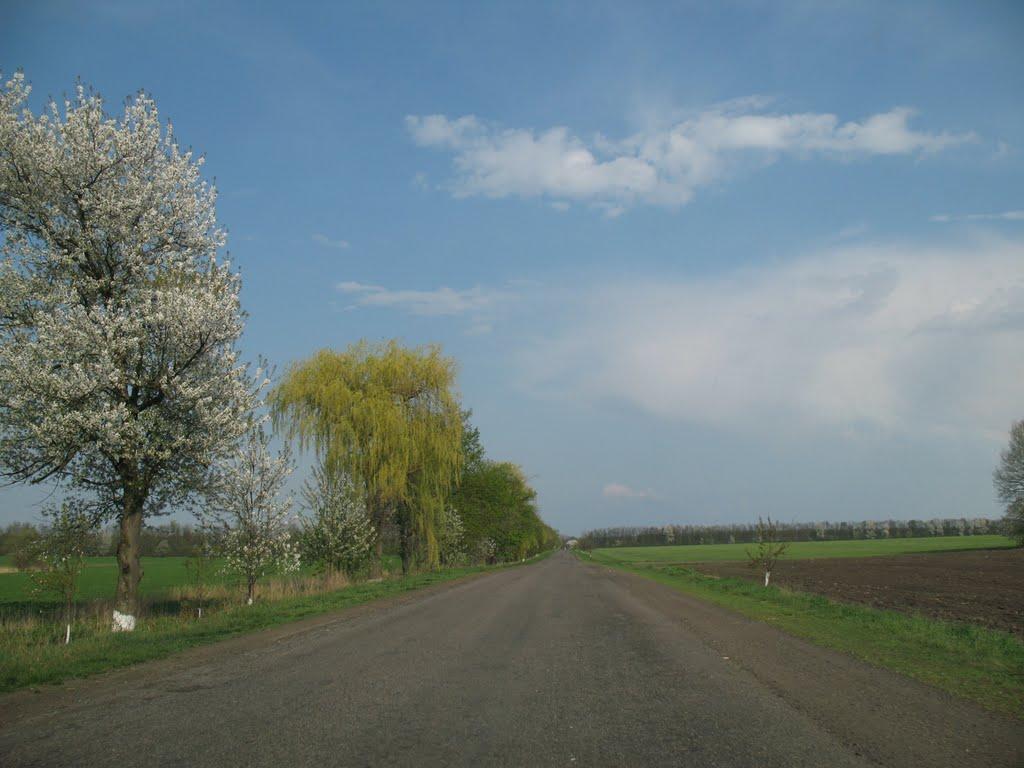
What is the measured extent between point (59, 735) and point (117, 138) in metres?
12.1

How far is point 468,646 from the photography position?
1066 centimetres

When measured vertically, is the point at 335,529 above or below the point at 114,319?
below

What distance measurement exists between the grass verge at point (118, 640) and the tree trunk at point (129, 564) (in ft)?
0.96

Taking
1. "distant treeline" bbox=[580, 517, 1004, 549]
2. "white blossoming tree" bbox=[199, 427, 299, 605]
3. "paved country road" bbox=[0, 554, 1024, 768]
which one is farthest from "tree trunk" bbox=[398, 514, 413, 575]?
"distant treeline" bbox=[580, 517, 1004, 549]

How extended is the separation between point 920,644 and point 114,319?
1618cm

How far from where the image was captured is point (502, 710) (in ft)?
21.5

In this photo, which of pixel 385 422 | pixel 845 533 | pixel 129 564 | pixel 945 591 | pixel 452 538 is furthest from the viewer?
pixel 845 533

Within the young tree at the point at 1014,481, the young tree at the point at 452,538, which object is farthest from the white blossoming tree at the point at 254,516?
Answer: the young tree at the point at 1014,481

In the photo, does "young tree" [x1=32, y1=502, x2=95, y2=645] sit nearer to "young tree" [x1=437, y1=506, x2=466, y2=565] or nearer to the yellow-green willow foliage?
the yellow-green willow foliage

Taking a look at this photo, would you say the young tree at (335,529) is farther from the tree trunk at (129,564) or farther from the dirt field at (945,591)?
the dirt field at (945,591)

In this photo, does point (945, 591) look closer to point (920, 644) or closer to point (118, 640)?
point (920, 644)

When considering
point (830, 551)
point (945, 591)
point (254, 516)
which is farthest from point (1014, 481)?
point (254, 516)

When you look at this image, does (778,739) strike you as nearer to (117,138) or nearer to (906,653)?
(906,653)

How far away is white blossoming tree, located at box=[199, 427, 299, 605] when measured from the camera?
63.2 ft
